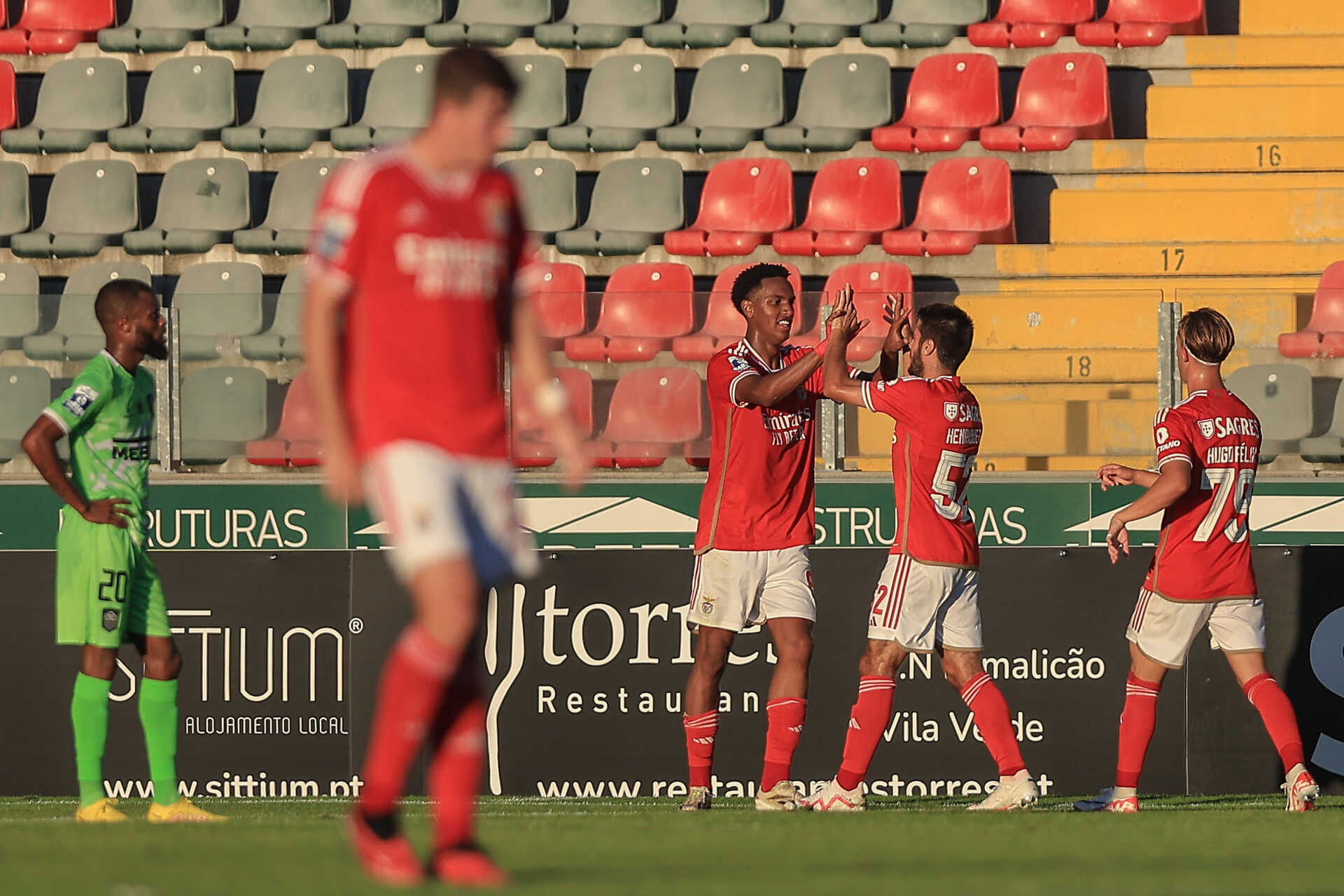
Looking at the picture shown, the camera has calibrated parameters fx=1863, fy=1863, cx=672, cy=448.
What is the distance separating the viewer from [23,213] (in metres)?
14.8

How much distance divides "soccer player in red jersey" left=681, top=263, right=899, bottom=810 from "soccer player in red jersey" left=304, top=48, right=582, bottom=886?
11.4ft

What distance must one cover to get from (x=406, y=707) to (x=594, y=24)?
12.3m

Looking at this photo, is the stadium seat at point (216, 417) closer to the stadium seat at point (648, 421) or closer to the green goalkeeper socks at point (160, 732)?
the stadium seat at point (648, 421)

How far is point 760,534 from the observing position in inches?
311

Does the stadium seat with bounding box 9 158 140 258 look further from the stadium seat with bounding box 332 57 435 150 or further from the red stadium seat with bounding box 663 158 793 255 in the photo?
the red stadium seat with bounding box 663 158 793 255

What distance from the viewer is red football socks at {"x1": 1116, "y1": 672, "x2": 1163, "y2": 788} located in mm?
7719

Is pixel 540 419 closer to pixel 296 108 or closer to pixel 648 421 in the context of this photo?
pixel 648 421

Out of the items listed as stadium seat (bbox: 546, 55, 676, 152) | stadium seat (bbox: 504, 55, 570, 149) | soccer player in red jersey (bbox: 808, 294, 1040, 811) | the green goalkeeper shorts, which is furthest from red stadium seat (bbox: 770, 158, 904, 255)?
the green goalkeeper shorts

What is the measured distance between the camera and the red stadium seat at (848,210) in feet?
46.0

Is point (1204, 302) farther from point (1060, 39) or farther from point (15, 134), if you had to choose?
point (15, 134)

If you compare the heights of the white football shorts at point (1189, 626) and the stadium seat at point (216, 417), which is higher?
the stadium seat at point (216, 417)

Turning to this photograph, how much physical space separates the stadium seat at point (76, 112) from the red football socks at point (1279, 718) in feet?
36.5

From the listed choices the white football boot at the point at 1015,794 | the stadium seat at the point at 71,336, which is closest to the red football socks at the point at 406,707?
the white football boot at the point at 1015,794

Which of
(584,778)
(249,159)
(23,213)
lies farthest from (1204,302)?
(23,213)
